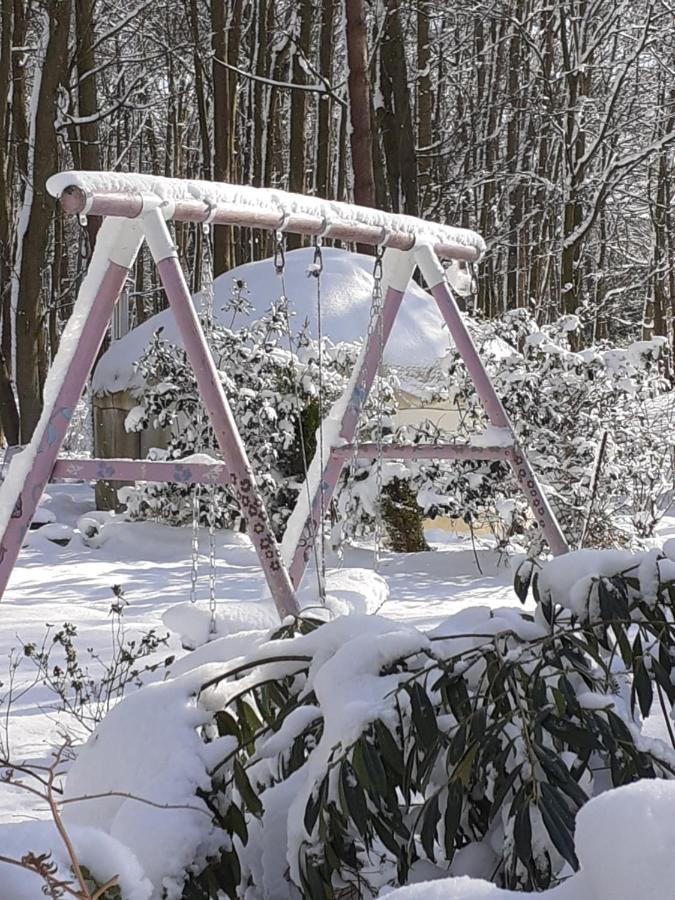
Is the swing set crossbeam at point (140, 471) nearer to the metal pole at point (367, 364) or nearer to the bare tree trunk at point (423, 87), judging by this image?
the metal pole at point (367, 364)

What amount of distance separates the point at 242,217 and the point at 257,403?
4.02m

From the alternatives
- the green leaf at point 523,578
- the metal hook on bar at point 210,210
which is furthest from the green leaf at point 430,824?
the metal hook on bar at point 210,210

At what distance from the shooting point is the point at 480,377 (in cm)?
316

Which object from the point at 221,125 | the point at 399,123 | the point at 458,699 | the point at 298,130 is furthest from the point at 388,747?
the point at 298,130

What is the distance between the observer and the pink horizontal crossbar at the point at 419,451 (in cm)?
310

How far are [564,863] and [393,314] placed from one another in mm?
2183

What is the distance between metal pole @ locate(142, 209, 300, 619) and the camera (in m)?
2.39

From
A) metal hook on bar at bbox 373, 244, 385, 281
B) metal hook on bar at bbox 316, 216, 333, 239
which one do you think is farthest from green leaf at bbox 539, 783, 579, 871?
metal hook on bar at bbox 373, 244, 385, 281

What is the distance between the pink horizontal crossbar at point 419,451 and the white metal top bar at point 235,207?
0.58 m

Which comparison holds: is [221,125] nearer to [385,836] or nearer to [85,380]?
[85,380]

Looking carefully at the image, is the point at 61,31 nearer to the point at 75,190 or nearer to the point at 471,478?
the point at 471,478

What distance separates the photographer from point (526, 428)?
6352 mm

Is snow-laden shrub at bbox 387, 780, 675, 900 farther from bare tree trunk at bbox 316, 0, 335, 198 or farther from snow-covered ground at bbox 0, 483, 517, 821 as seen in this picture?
bare tree trunk at bbox 316, 0, 335, 198

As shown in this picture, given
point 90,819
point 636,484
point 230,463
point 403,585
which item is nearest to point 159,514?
point 403,585
